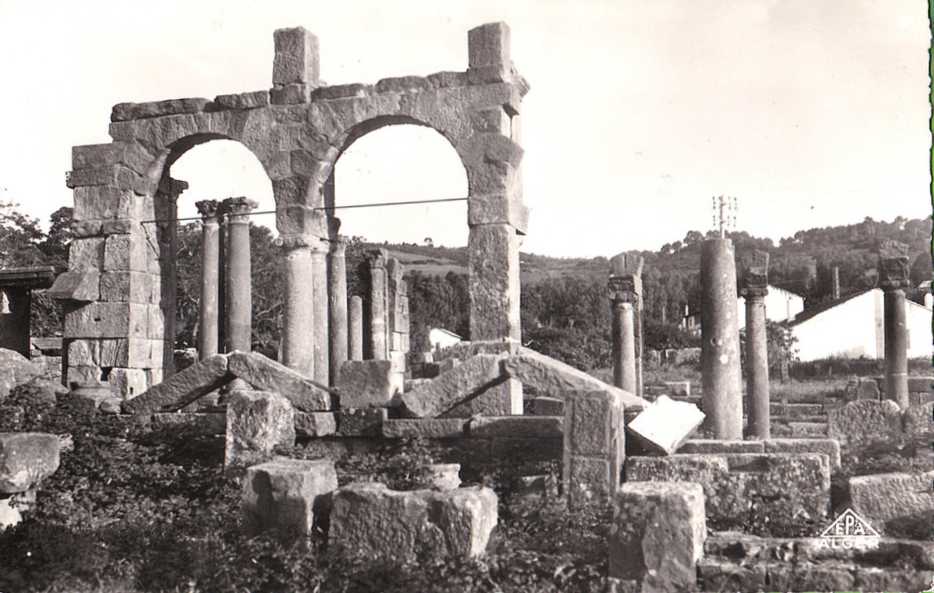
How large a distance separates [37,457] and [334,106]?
8370mm

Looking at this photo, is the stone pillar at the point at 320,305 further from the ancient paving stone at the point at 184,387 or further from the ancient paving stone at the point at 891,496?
the ancient paving stone at the point at 891,496

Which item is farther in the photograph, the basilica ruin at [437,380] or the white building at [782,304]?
the white building at [782,304]

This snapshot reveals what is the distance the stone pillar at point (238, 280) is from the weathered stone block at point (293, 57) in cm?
272

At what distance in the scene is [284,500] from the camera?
718 cm

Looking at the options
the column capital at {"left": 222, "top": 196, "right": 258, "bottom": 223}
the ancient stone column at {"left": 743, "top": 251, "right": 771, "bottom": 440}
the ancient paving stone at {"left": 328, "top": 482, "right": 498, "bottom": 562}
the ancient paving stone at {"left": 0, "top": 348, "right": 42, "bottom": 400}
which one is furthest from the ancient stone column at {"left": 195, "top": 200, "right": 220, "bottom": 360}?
the ancient paving stone at {"left": 328, "top": 482, "right": 498, "bottom": 562}

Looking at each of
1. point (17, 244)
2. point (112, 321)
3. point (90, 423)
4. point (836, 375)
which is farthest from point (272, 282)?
point (90, 423)

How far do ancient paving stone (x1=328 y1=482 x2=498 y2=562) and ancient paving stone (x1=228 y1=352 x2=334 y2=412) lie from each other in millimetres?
3556

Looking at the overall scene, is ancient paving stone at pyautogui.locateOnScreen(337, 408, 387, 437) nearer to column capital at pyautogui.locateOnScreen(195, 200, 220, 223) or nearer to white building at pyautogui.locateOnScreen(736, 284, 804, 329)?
column capital at pyautogui.locateOnScreen(195, 200, 220, 223)

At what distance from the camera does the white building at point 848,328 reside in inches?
2290

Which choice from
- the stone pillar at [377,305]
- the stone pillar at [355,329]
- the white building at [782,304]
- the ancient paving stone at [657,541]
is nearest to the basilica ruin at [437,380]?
the ancient paving stone at [657,541]

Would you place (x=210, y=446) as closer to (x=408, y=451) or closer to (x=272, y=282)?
(x=408, y=451)

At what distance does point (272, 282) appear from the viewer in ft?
162

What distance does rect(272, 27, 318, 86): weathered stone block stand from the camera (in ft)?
48.7

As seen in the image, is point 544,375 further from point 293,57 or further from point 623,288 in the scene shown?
point 623,288
